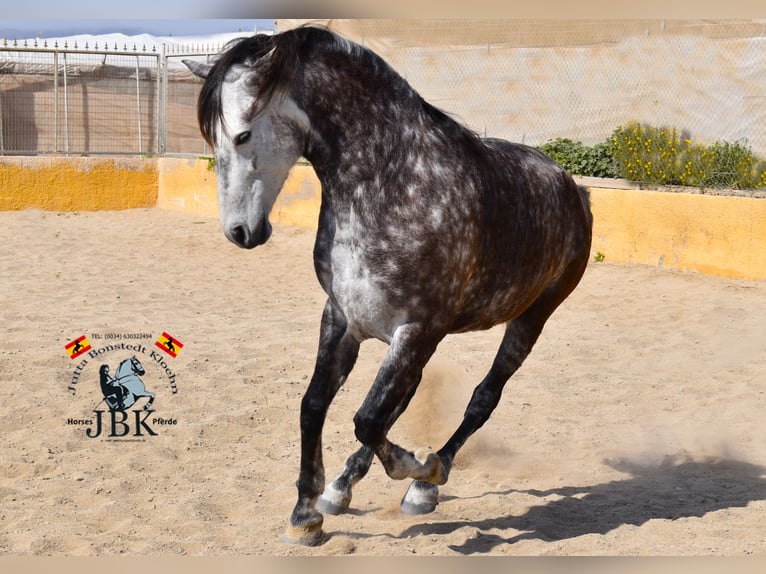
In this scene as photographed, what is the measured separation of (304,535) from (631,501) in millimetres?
1771

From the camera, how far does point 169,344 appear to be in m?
6.89

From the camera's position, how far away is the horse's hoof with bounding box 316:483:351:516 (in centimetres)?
427

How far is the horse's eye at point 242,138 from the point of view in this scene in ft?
11.1

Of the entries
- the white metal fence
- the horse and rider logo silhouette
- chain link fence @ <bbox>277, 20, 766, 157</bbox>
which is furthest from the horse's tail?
the white metal fence

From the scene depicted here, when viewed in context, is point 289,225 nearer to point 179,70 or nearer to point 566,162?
point 566,162

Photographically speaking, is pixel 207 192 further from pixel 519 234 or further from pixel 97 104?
pixel 519 234

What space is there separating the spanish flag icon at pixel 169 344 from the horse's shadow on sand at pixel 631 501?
2.88m

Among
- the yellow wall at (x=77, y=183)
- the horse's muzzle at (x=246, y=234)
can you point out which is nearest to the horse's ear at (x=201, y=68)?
the horse's muzzle at (x=246, y=234)

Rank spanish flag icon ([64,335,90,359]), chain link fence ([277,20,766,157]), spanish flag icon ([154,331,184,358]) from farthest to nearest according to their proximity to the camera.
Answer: chain link fence ([277,20,766,157]) < spanish flag icon ([154,331,184,358]) < spanish flag icon ([64,335,90,359])

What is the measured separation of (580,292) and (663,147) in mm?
3880

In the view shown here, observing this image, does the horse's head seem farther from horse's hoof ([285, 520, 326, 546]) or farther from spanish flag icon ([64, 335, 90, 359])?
spanish flag icon ([64, 335, 90, 359])

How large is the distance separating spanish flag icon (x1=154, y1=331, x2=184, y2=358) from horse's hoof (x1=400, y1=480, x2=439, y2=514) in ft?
9.36

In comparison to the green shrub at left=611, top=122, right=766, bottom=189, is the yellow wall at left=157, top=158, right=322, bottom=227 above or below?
below

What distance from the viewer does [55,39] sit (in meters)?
18.2
